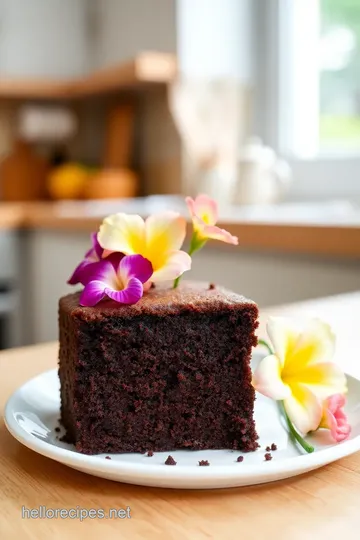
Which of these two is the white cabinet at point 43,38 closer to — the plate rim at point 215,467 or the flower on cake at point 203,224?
the flower on cake at point 203,224

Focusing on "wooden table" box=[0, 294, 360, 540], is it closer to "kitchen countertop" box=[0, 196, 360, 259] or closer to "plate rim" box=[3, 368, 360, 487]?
"plate rim" box=[3, 368, 360, 487]

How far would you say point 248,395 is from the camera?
568 millimetres

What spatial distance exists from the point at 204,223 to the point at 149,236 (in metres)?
0.05

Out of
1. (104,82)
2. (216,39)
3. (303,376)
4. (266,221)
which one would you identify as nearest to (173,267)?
(303,376)

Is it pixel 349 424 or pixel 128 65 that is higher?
pixel 128 65

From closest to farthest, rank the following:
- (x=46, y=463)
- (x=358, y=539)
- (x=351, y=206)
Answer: (x=358, y=539), (x=46, y=463), (x=351, y=206)

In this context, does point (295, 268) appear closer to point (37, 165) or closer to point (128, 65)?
point (128, 65)

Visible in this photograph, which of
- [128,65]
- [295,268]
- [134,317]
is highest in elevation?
[128,65]

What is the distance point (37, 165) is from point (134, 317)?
272 cm

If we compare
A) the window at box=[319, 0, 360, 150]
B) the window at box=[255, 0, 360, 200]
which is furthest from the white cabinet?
the window at box=[319, 0, 360, 150]

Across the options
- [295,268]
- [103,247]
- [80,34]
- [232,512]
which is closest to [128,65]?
[80,34]

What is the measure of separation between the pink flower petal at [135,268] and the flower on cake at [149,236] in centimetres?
2

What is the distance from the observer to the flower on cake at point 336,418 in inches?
21.4

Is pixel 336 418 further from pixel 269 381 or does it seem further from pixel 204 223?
pixel 204 223
